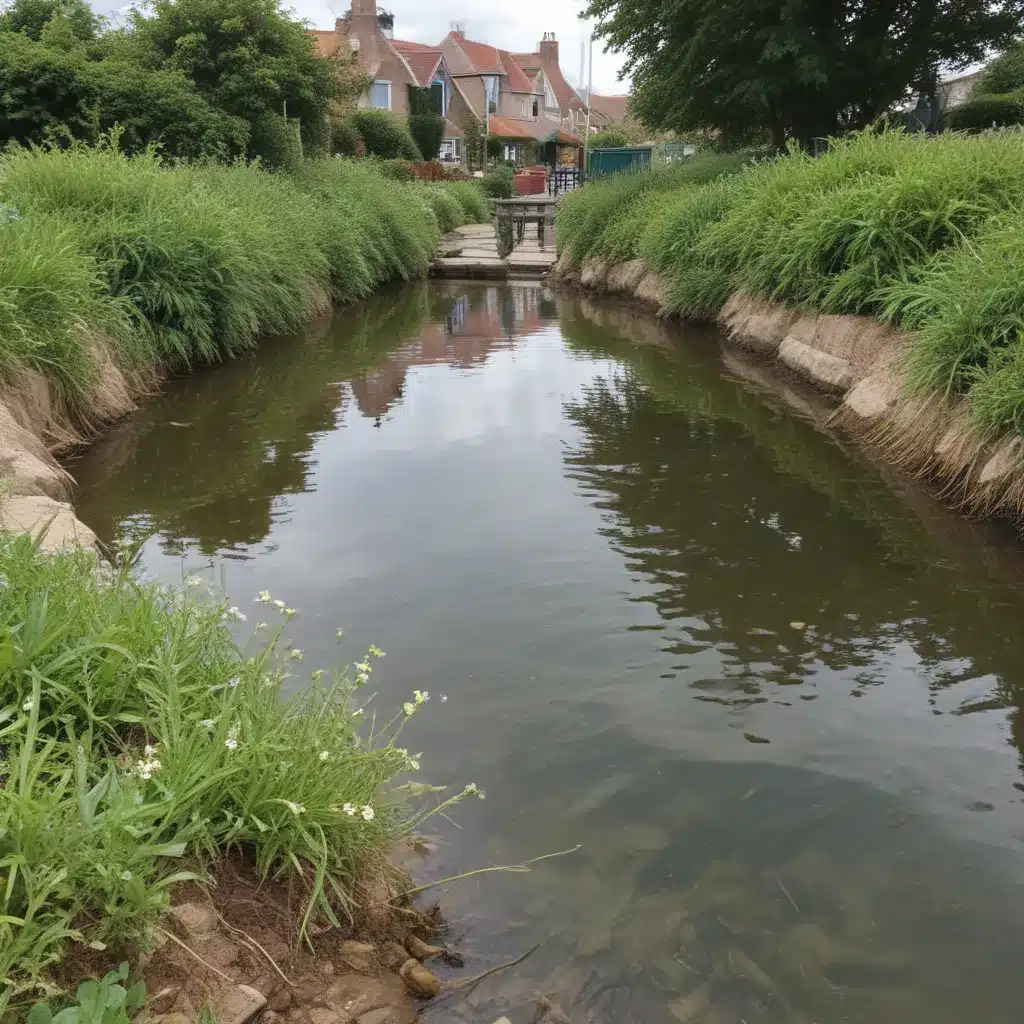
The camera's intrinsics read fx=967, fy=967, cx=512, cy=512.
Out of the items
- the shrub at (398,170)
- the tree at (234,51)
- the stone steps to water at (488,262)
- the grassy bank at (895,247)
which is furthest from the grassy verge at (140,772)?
the shrub at (398,170)

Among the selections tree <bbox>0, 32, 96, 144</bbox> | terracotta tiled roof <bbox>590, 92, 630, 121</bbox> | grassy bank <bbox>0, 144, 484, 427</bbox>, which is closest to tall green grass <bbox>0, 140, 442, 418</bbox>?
grassy bank <bbox>0, 144, 484, 427</bbox>

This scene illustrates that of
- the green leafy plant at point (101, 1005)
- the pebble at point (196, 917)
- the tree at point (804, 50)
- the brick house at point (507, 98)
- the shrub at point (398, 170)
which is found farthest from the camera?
the brick house at point (507, 98)

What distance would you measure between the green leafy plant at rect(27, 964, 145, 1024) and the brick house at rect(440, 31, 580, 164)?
55.4m

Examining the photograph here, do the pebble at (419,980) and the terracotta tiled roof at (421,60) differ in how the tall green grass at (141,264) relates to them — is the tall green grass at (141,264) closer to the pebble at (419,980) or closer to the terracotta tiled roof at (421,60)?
the pebble at (419,980)

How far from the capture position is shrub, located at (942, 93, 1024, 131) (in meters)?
19.8

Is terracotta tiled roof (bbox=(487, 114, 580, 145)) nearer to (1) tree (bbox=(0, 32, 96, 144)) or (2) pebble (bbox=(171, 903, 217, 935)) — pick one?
(1) tree (bbox=(0, 32, 96, 144))

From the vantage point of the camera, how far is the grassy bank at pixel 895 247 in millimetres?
6594

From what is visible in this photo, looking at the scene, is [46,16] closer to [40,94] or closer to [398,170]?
[40,94]

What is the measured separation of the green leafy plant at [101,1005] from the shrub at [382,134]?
3694 cm

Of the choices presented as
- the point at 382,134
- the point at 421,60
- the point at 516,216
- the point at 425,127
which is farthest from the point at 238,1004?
the point at 421,60

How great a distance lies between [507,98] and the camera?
59.2 m

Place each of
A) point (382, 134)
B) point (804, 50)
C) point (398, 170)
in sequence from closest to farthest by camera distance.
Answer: point (804, 50), point (398, 170), point (382, 134)

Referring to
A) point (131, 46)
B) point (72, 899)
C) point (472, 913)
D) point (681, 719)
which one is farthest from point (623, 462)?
point (131, 46)

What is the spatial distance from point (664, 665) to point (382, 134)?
36192mm
